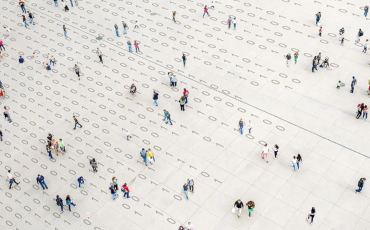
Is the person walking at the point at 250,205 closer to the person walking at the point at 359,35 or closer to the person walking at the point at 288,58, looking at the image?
the person walking at the point at 288,58

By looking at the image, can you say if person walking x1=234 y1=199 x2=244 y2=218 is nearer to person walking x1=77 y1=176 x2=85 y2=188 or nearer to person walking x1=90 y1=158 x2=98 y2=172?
person walking x1=90 y1=158 x2=98 y2=172

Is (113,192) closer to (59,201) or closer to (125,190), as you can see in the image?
(125,190)

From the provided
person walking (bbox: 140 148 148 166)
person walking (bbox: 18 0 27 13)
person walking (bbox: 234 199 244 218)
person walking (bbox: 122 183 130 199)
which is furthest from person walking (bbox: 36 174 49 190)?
person walking (bbox: 18 0 27 13)

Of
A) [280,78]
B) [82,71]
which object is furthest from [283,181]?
[82,71]

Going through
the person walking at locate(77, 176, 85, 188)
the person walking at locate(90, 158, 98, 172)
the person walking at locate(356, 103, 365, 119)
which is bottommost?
the person walking at locate(77, 176, 85, 188)

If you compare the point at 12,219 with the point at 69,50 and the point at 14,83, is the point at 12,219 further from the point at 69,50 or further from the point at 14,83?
the point at 69,50

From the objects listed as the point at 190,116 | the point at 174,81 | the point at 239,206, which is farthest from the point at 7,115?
the point at 239,206

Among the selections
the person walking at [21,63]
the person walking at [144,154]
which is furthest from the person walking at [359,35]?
the person walking at [21,63]

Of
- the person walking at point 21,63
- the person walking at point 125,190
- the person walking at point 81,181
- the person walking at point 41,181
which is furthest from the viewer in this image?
the person walking at point 21,63

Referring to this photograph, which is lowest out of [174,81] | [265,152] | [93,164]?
[93,164]
